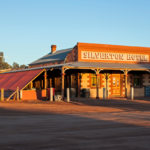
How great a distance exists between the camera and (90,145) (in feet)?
23.8

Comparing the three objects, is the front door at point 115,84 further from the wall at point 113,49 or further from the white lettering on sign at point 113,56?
the white lettering on sign at point 113,56

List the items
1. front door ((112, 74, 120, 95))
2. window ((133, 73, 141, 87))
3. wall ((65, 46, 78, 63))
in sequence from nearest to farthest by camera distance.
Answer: wall ((65, 46, 78, 63)) < front door ((112, 74, 120, 95)) < window ((133, 73, 141, 87))

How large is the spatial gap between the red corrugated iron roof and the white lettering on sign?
4.74 m

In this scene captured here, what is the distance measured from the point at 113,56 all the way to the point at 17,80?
9.70 meters

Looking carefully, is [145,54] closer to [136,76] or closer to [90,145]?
[136,76]

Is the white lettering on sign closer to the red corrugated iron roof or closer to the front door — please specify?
the front door

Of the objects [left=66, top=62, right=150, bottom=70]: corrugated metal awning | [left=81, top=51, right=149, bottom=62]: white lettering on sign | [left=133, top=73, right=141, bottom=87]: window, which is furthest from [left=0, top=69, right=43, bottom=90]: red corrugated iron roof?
[left=133, top=73, right=141, bottom=87]: window

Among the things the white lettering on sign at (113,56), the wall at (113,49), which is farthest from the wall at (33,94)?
the white lettering on sign at (113,56)

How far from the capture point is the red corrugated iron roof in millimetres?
25897

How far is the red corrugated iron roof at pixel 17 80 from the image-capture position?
25897 millimetres

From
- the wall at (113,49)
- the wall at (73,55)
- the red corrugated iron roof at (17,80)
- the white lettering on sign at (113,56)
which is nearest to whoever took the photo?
the red corrugated iron roof at (17,80)

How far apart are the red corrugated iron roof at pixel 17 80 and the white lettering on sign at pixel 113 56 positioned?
4740 mm

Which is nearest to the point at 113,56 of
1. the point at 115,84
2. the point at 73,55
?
the point at 115,84

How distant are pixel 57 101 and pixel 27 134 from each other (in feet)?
49.1
